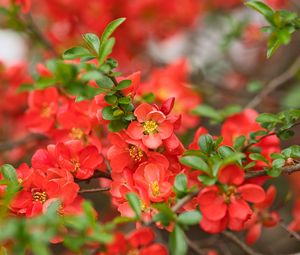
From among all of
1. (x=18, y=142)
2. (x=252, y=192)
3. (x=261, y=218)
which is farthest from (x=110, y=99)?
(x=18, y=142)

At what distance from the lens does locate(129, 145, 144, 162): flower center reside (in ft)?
3.56

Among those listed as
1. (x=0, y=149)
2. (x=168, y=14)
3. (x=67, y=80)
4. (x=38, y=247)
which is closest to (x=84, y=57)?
(x=67, y=80)

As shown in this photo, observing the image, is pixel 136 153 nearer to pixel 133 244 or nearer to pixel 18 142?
pixel 133 244

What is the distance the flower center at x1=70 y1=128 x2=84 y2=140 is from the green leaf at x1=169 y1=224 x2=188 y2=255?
47 cm

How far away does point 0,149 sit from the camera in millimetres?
1736

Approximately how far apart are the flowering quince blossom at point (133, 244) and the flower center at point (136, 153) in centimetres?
22

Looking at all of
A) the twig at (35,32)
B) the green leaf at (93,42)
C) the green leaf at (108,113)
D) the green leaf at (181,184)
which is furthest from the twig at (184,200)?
the twig at (35,32)

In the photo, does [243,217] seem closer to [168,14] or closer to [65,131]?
[65,131]

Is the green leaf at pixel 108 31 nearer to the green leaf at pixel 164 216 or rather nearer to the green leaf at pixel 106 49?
the green leaf at pixel 106 49

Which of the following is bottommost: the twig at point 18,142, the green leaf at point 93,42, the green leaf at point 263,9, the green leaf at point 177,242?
the green leaf at point 177,242

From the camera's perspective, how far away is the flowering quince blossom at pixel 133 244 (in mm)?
875

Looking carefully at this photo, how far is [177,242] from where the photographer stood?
34.1 inches

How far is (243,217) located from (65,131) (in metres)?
0.57

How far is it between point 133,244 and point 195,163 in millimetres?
184
